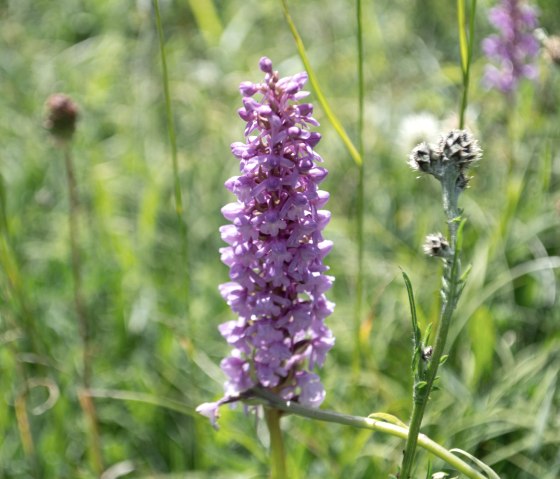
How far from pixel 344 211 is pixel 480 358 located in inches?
45.4

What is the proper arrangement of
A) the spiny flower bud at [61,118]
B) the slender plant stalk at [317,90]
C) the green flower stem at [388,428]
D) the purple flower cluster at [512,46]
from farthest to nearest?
the purple flower cluster at [512,46] → the spiny flower bud at [61,118] → the slender plant stalk at [317,90] → the green flower stem at [388,428]

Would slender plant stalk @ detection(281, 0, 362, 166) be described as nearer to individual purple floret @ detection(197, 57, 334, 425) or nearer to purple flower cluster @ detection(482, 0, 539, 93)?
individual purple floret @ detection(197, 57, 334, 425)

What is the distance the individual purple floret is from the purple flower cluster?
1821mm

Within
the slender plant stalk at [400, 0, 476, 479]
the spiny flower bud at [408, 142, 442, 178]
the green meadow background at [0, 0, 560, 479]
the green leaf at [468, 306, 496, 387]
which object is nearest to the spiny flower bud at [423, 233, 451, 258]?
the slender plant stalk at [400, 0, 476, 479]

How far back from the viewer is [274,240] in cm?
143

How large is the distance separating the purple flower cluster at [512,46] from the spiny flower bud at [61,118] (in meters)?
1.60

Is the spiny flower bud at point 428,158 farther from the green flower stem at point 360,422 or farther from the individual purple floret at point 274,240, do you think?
the green flower stem at point 360,422

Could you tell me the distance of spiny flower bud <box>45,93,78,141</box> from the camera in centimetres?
229

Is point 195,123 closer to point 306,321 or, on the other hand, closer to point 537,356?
point 537,356

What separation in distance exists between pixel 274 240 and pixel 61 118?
3.62 feet

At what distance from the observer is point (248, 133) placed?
1.40 m

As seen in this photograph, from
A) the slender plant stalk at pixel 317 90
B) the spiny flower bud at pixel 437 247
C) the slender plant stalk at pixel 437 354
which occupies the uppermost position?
the slender plant stalk at pixel 317 90

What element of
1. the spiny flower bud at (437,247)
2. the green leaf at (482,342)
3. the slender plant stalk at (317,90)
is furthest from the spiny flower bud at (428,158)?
the green leaf at (482,342)

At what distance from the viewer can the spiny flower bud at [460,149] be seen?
125 cm
